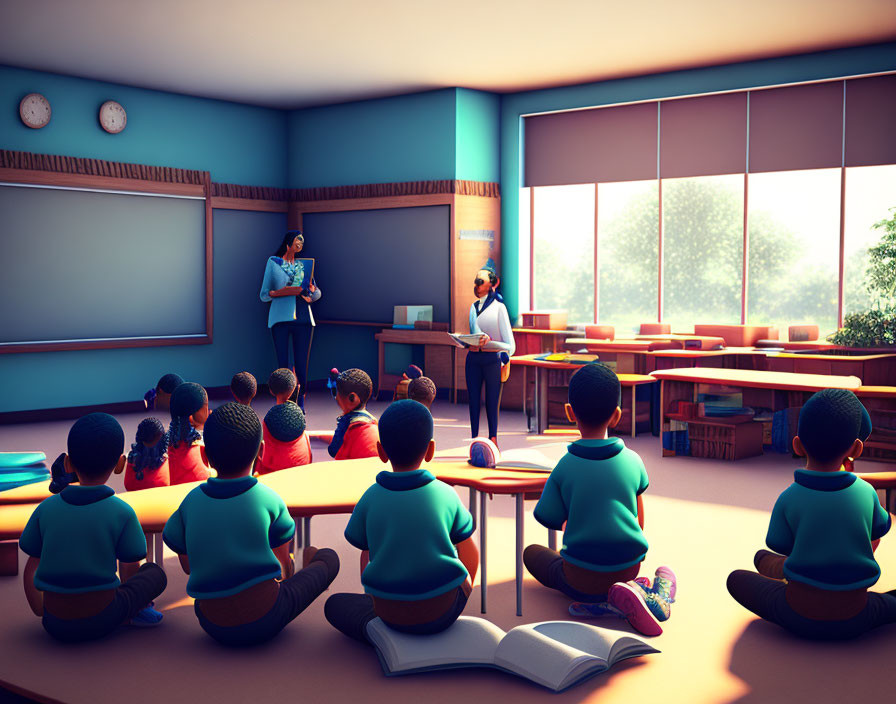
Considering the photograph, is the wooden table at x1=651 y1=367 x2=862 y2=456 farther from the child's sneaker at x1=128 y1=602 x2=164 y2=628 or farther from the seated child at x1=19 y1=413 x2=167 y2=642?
the seated child at x1=19 y1=413 x2=167 y2=642

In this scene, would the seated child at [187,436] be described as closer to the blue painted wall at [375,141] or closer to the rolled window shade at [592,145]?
the blue painted wall at [375,141]

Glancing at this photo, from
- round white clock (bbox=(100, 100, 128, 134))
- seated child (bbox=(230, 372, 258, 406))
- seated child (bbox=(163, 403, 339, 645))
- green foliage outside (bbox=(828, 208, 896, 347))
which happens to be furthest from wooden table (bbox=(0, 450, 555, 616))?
round white clock (bbox=(100, 100, 128, 134))

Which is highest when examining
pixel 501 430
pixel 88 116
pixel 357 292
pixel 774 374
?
pixel 88 116

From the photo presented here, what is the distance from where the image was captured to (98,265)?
30.9 ft

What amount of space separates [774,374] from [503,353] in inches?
85.3

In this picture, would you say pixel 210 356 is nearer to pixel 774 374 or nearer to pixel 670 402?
pixel 670 402

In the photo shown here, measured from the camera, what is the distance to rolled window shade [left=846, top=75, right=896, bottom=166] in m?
7.91

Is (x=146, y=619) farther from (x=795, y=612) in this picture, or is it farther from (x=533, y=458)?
(x=795, y=612)

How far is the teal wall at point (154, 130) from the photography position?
8828mm

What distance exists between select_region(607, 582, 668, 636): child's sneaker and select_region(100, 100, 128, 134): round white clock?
798 cm

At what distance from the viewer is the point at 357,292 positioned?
10719 millimetres

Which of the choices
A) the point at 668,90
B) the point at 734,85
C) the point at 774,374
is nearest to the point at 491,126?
the point at 668,90

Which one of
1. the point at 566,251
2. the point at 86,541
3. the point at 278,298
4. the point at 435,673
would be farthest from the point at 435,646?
the point at 566,251

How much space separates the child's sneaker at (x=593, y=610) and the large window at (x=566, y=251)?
3276cm
